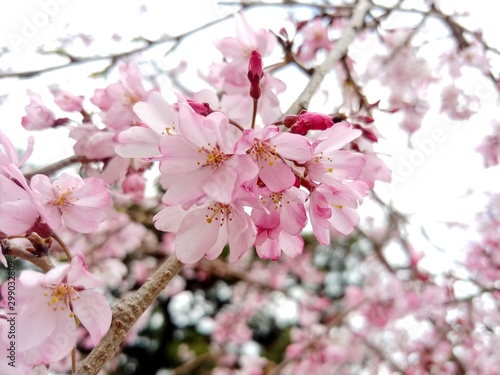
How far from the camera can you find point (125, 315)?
64 cm

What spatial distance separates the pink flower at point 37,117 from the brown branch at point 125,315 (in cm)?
59

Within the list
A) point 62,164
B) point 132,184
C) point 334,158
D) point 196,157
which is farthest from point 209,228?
point 62,164

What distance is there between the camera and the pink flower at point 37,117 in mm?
1084

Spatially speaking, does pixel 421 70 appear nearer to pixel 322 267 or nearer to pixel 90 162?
pixel 90 162

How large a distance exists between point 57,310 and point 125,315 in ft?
0.36

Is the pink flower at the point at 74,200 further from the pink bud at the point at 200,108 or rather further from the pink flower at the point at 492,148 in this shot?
the pink flower at the point at 492,148

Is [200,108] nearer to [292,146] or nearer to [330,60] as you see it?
[292,146]

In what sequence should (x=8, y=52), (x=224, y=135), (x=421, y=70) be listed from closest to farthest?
1. (x=224, y=135)
2. (x=8, y=52)
3. (x=421, y=70)

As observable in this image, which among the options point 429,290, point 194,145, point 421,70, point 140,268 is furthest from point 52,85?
point 140,268

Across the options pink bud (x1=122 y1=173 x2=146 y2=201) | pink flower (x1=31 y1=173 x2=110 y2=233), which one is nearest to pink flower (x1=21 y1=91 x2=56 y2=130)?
pink bud (x1=122 y1=173 x2=146 y2=201)

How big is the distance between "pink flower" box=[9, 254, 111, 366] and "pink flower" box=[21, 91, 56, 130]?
0.52 meters

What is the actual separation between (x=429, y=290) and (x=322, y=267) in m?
7.37

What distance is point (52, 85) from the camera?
5.70 ft

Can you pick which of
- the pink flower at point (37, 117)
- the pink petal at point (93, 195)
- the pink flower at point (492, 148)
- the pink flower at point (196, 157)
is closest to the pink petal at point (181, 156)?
the pink flower at point (196, 157)
